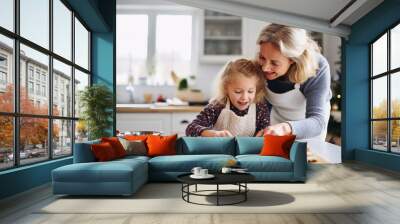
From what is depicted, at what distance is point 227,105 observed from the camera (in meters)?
8.95

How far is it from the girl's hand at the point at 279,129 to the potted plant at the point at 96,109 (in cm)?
326

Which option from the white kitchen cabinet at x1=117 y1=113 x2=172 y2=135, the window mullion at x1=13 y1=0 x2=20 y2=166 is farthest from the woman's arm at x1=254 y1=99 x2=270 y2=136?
the window mullion at x1=13 y1=0 x2=20 y2=166

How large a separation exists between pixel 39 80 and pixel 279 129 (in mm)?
4957

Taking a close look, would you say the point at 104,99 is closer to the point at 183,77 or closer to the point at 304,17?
the point at 183,77

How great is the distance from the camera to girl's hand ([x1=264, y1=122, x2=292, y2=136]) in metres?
8.85

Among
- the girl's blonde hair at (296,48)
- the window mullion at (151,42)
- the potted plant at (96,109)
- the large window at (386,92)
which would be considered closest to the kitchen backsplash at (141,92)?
the window mullion at (151,42)

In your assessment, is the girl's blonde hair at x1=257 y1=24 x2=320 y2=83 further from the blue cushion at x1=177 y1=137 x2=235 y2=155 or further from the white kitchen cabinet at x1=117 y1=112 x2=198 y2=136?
the blue cushion at x1=177 y1=137 x2=235 y2=155

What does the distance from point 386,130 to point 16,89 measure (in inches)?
263

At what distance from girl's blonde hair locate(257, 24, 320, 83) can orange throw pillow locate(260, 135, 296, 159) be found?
271 cm

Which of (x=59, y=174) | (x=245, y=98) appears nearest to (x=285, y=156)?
(x=245, y=98)

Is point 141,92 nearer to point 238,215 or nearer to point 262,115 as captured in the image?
point 262,115

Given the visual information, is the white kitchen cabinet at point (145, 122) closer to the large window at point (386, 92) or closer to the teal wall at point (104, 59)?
the teal wall at point (104, 59)

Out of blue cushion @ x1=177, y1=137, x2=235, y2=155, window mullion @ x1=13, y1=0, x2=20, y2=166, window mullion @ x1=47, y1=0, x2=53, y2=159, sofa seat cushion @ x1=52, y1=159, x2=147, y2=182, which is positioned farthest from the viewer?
blue cushion @ x1=177, y1=137, x2=235, y2=155

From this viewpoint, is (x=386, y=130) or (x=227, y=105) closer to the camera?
(x=386, y=130)
